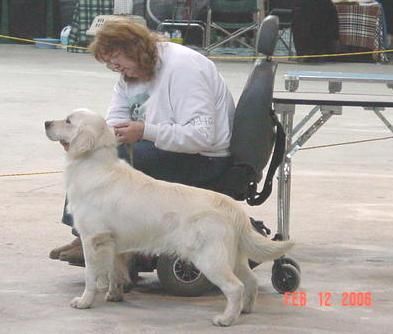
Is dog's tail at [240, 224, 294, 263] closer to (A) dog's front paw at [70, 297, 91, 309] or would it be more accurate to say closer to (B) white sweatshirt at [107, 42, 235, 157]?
(B) white sweatshirt at [107, 42, 235, 157]

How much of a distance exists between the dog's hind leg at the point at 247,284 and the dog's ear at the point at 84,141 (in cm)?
68

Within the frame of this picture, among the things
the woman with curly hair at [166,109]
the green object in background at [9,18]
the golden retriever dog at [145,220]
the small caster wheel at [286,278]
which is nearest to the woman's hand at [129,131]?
the woman with curly hair at [166,109]

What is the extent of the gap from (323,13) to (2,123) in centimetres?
629

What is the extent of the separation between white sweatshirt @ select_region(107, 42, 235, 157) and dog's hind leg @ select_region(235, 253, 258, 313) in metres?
0.51

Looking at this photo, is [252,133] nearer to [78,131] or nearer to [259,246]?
[259,246]

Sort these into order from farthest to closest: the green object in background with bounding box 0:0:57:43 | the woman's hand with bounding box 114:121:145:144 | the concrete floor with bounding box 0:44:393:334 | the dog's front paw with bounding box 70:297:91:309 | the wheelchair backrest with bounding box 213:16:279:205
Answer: the green object in background with bounding box 0:0:57:43 → the wheelchair backrest with bounding box 213:16:279:205 → the woman's hand with bounding box 114:121:145:144 → the dog's front paw with bounding box 70:297:91:309 → the concrete floor with bounding box 0:44:393:334

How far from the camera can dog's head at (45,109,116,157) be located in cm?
369

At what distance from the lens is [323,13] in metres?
13.6

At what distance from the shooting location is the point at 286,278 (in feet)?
13.1

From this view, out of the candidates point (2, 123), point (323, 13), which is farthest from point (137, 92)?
point (323, 13)

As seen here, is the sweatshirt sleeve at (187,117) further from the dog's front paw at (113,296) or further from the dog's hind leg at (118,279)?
the dog's front paw at (113,296)

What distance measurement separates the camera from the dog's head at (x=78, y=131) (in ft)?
12.1

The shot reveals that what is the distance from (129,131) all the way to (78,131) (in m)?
0.26

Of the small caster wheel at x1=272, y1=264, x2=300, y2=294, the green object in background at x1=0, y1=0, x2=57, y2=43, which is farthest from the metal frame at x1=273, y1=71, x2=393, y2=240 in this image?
the green object in background at x1=0, y1=0, x2=57, y2=43
